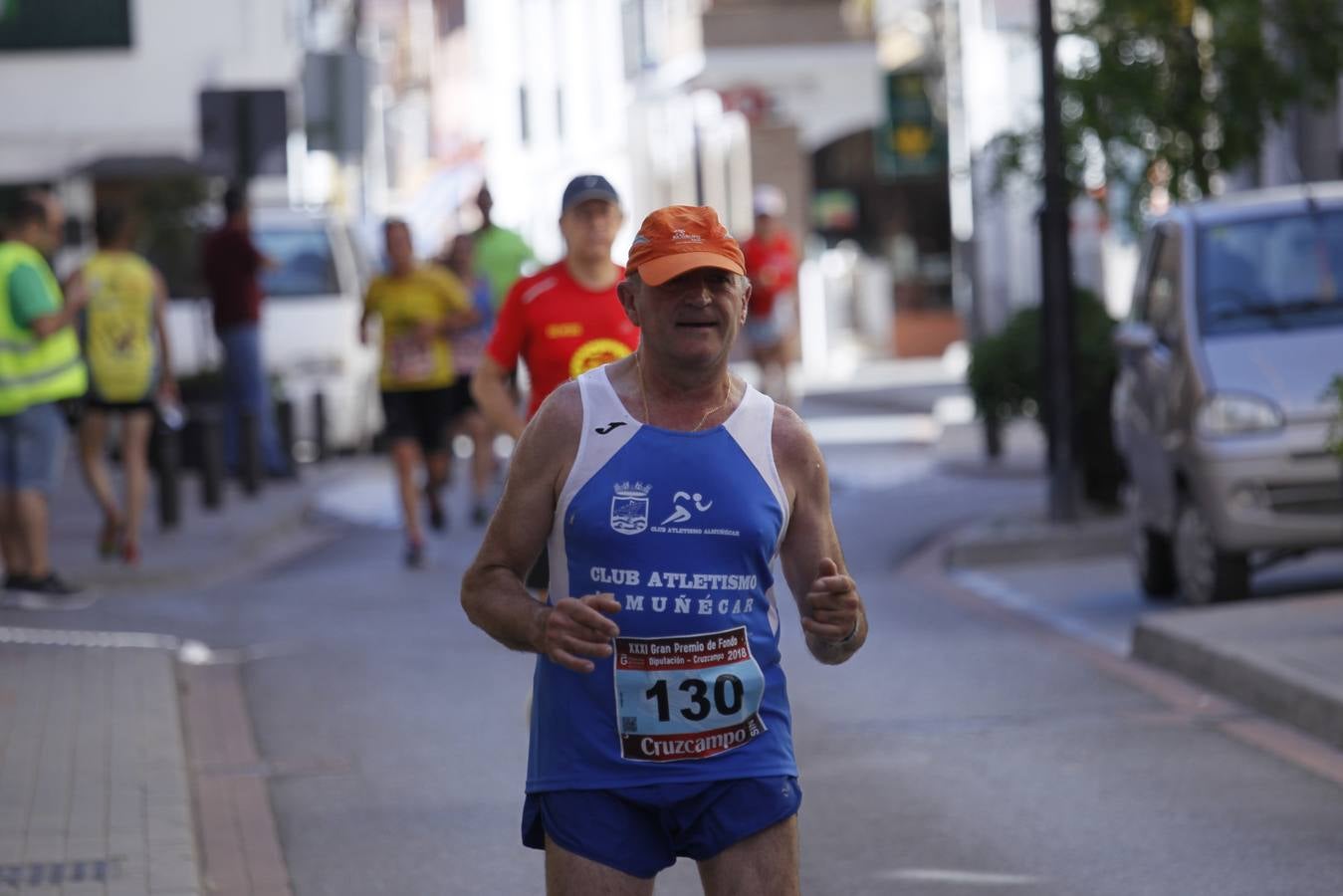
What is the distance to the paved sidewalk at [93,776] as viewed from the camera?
6.84 metres

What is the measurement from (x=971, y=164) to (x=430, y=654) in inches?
354

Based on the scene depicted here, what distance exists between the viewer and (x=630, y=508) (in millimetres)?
4359

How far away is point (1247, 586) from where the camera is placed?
11.9 m

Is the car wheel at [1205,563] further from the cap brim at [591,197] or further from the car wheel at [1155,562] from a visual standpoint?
the cap brim at [591,197]

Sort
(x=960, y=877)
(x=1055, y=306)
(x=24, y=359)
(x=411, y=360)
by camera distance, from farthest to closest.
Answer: (x=1055, y=306) < (x=411, y=360) < (x=24, y=359) < (x=960, y=877)

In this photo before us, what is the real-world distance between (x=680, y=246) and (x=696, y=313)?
11 centimetres

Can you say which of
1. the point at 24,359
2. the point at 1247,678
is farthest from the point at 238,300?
the point at 1247,678

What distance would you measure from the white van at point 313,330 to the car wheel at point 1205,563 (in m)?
11.9

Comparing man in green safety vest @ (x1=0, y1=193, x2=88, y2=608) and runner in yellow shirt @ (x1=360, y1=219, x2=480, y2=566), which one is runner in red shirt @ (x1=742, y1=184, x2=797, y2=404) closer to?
runner in yellow shirt @ (x1=360, y1=219, x2=480, y2=566)

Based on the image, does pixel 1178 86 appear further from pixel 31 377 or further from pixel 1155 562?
pixel 31 377

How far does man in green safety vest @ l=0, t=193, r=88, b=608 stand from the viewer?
1264 centimetres

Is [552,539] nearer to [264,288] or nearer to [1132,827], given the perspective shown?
[1132,827]

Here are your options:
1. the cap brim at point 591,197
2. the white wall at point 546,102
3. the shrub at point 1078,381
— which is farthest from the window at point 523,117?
the cap brim at point 591,197

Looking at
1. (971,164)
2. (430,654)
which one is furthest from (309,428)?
(430,654)
